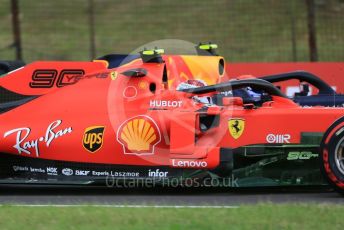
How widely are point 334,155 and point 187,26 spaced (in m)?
8.91

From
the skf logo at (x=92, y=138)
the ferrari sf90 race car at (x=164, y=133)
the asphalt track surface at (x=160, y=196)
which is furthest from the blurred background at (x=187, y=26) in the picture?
the skf logo at (x=92, y=138)

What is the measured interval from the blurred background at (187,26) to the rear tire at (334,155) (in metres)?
7.36

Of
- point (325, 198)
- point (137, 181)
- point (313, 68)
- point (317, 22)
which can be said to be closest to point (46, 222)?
point (137, 181)

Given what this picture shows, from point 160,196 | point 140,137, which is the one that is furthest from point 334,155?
point 140,137

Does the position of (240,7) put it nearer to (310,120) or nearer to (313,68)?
(313,68)

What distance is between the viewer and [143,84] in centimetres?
827

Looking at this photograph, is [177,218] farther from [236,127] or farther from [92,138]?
[92,138]

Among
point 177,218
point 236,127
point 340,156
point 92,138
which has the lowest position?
point 177,218

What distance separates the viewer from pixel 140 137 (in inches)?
309

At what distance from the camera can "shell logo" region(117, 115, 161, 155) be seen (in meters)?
7.84

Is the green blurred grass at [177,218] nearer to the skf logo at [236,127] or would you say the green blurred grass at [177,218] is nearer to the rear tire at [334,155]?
the rear tire at [334,155]

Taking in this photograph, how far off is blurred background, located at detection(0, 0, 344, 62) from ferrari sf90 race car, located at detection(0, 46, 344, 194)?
21.3 feet

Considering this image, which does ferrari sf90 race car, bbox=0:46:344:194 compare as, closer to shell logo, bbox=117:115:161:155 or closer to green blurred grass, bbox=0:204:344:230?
shell logo, bbox=117:115:161:155

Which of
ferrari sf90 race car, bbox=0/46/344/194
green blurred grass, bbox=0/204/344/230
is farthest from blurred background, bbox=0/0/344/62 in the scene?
green blurred grass, bbox=0/204/344/230
